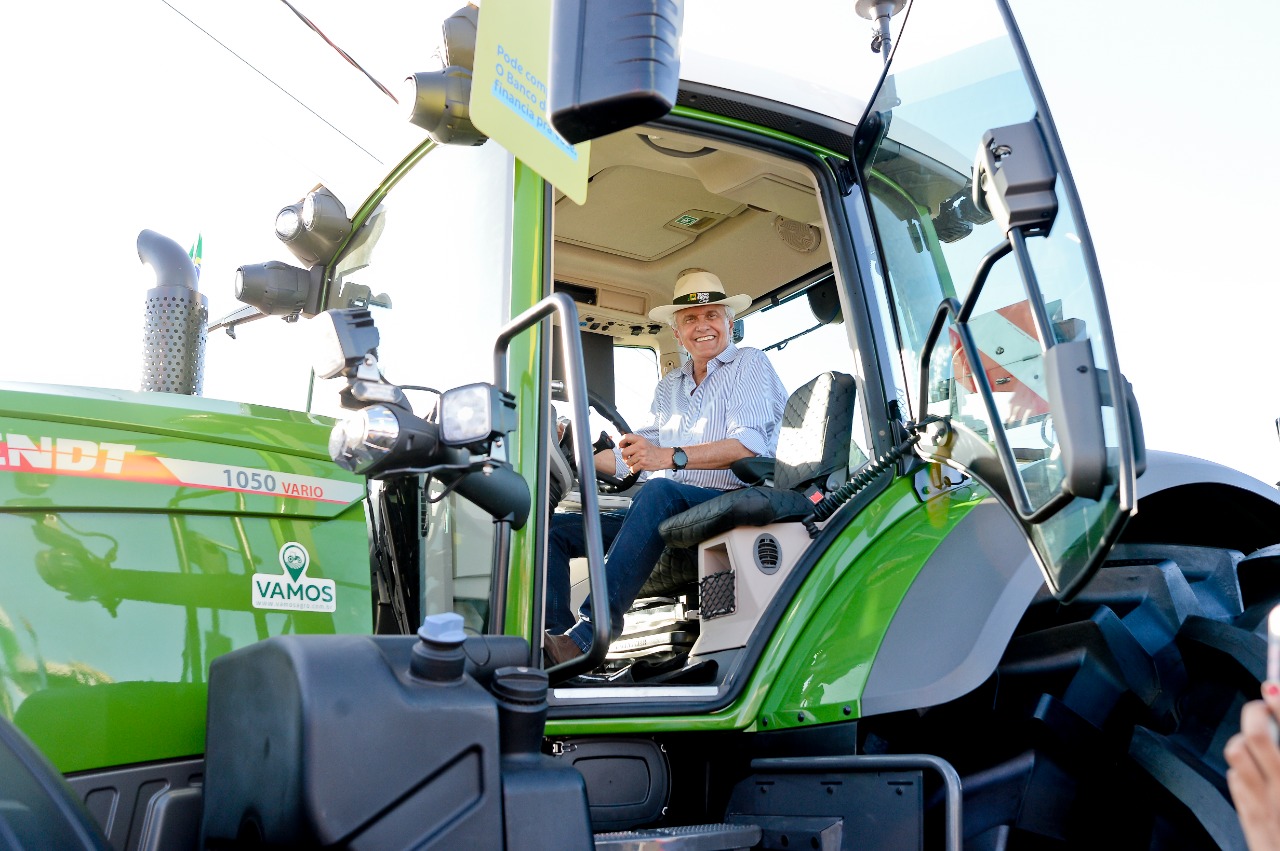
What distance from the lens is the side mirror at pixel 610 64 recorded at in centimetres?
121

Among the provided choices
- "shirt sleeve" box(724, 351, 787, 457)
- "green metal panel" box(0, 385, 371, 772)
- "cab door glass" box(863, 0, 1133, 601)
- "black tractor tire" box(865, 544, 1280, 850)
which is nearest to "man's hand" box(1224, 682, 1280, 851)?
"cab door glass" box(863, 0, 1133, 601)

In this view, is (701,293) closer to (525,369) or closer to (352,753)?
(525,369)

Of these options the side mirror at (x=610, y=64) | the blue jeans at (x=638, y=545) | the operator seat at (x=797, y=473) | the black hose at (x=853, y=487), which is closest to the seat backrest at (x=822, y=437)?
the operator seat at (x=797, y=473)

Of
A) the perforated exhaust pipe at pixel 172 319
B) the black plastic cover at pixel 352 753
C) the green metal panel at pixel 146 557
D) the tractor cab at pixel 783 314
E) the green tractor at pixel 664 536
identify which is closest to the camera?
the black plastic cover at pixel 352 753

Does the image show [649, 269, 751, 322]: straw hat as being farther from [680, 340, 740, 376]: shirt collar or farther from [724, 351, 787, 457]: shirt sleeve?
[724, 351, 787, 457]: shirt sleeve

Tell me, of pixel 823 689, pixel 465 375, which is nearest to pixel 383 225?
pixel 465 375

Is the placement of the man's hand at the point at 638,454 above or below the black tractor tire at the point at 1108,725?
above

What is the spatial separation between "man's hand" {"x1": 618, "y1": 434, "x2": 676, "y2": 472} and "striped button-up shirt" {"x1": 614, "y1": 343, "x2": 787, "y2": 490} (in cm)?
10

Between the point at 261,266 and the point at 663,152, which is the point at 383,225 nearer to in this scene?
the point at 261,266

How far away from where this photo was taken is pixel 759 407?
10.9 feet

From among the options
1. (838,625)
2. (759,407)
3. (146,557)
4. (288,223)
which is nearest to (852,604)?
(838,625)

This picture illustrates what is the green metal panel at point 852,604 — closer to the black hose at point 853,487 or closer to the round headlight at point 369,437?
the black hose at point 853,487

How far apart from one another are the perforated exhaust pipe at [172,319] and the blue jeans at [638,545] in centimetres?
109

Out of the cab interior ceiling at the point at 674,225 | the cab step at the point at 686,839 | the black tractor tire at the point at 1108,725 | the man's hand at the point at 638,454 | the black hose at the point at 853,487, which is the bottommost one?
the cab step at the point at 686,839
